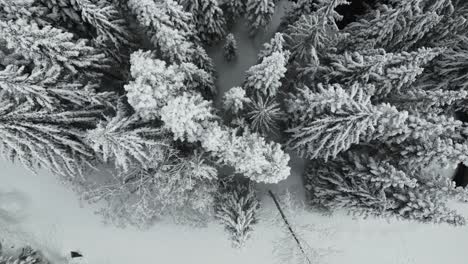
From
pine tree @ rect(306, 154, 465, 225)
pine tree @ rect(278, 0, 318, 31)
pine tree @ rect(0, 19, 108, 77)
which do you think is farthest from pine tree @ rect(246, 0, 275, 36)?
pine tree @ rect(306, 154, 465, 225)

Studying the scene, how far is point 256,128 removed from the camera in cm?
1366

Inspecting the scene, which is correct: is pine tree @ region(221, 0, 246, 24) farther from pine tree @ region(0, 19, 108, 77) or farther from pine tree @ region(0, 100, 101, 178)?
pine tree @ region(0, 100, 101, 178)

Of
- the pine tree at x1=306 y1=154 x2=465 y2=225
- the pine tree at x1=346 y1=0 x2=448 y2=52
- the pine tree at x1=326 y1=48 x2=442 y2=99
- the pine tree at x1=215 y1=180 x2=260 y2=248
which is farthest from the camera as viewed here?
the pine tree at x1=215 y1=180 x2=260 y2=248

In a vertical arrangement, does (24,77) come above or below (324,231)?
above

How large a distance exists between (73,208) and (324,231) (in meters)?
12.4

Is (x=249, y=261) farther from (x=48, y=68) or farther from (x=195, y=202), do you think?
(x=48, y=68)

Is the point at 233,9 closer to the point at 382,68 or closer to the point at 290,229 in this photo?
the point at 382,68

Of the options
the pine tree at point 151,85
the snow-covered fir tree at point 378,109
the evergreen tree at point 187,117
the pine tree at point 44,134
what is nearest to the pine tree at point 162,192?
the evergreen tree at point 187,117

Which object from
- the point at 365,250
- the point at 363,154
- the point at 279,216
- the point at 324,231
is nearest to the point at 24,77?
the point at 279,216

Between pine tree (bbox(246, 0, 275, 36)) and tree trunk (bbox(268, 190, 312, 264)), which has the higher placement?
pine tree (bbox(246, 0, 275, 36))

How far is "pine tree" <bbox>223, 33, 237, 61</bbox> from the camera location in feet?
50.1

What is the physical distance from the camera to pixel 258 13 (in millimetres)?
15203

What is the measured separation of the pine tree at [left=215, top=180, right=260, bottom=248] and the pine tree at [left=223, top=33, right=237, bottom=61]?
20.0ft

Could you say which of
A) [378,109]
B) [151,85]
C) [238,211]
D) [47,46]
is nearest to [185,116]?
[151,85]
